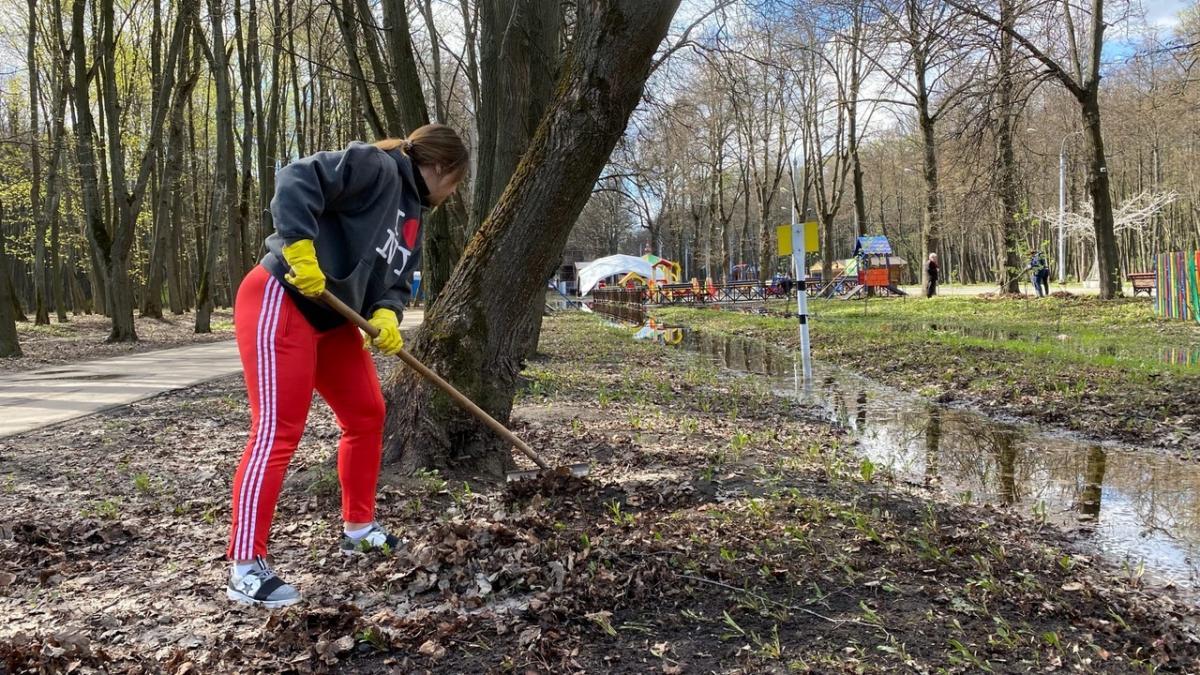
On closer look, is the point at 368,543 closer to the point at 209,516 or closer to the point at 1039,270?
the point at 209,516

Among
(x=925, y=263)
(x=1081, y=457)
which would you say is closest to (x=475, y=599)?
(x=1081, y=457)

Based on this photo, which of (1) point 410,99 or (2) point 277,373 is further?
(1) point 410,99

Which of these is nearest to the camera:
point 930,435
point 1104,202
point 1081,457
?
point 1081,457

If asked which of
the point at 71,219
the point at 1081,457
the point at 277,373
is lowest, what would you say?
the point at 1081,457

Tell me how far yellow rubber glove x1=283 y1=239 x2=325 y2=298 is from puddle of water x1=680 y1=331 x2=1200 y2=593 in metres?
3.60

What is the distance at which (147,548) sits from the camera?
11.1 feet

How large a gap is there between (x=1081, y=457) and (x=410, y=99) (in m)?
8.15

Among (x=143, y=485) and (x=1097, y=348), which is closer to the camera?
(x=143, y=485)

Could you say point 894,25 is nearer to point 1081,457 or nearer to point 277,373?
point 1081,457

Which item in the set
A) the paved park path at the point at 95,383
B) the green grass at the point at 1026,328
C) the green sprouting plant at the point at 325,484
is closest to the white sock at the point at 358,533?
the green sprouting plant at the point at 325,484

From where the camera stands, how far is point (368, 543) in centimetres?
318

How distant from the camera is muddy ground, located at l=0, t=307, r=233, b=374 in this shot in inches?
484

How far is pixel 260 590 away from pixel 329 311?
106 centimetres

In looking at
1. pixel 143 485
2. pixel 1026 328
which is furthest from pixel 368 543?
pixel 1026 328
